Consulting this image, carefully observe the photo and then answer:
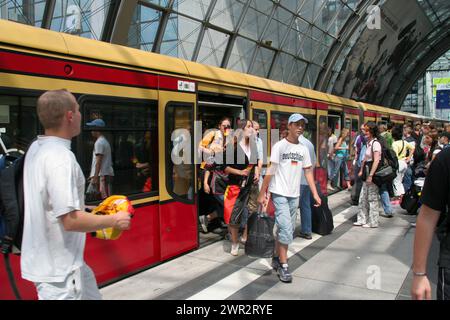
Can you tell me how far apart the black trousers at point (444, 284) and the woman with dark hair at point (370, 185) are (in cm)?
473

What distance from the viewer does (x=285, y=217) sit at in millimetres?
4270

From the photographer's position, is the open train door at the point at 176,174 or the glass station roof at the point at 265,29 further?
the glass station roof at the point at 265,29

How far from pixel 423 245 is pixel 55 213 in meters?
1.77

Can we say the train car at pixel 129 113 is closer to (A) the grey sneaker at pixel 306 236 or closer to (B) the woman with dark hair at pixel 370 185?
(A) the grey sneaker at pixel 306 236

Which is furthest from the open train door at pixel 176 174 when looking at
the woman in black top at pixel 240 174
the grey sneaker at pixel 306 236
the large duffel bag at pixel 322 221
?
the large duffel bag at pixel 322 221

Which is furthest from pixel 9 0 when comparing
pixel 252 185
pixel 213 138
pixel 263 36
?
pixel 263 36

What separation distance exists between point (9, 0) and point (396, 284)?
8137 millimetres

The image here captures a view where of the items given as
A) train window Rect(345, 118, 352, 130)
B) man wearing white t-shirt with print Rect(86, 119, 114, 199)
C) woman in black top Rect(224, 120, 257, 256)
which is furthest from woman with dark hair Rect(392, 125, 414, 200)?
man wearing white t-shirt with print Rect(86, 119, 114, 199)

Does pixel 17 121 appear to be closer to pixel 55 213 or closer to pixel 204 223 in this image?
pixel 55 213

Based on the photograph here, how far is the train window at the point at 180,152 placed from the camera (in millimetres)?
4734

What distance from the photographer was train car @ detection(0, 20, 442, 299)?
3.23m

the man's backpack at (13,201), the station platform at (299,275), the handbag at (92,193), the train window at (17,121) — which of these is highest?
the train window at (17,121)

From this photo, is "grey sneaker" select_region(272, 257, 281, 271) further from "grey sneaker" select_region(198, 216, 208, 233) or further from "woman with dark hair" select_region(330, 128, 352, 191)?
"woman with dark hair" select_region(330, 128, 352, 191)

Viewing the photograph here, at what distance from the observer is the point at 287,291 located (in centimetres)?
407
